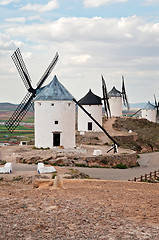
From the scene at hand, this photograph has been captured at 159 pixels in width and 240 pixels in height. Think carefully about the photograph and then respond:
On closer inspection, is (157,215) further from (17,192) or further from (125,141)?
(125,141)

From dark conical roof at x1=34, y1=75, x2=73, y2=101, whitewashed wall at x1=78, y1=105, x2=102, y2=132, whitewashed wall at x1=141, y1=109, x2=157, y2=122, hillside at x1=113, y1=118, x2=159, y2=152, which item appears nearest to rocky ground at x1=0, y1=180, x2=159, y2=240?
dark conical roof at x1=34, y1=75, x2=73, y2=101

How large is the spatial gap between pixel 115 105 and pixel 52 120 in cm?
3088

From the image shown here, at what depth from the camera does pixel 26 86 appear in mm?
29656

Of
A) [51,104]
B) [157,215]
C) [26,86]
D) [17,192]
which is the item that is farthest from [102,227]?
[26,86]

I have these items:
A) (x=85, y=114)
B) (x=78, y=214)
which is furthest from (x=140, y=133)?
(x=78, y=214)

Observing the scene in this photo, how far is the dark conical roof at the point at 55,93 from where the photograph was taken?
2545 centimetres

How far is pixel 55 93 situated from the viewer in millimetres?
25719

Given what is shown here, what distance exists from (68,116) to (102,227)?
1942 cm

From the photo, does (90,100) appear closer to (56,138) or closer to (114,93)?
(114,93)

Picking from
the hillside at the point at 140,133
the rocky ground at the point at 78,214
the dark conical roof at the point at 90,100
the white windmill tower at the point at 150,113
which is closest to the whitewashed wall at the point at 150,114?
the white windmill tower at the point at 150,113

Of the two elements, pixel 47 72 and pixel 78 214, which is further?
pixel 47 72

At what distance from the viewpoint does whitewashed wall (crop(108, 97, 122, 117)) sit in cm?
5484

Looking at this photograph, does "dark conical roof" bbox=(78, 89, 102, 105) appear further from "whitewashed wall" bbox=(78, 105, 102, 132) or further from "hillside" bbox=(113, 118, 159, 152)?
"hillside" bbox=(113, 118, 159, 152)

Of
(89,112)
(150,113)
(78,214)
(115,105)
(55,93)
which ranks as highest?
(115,105)
